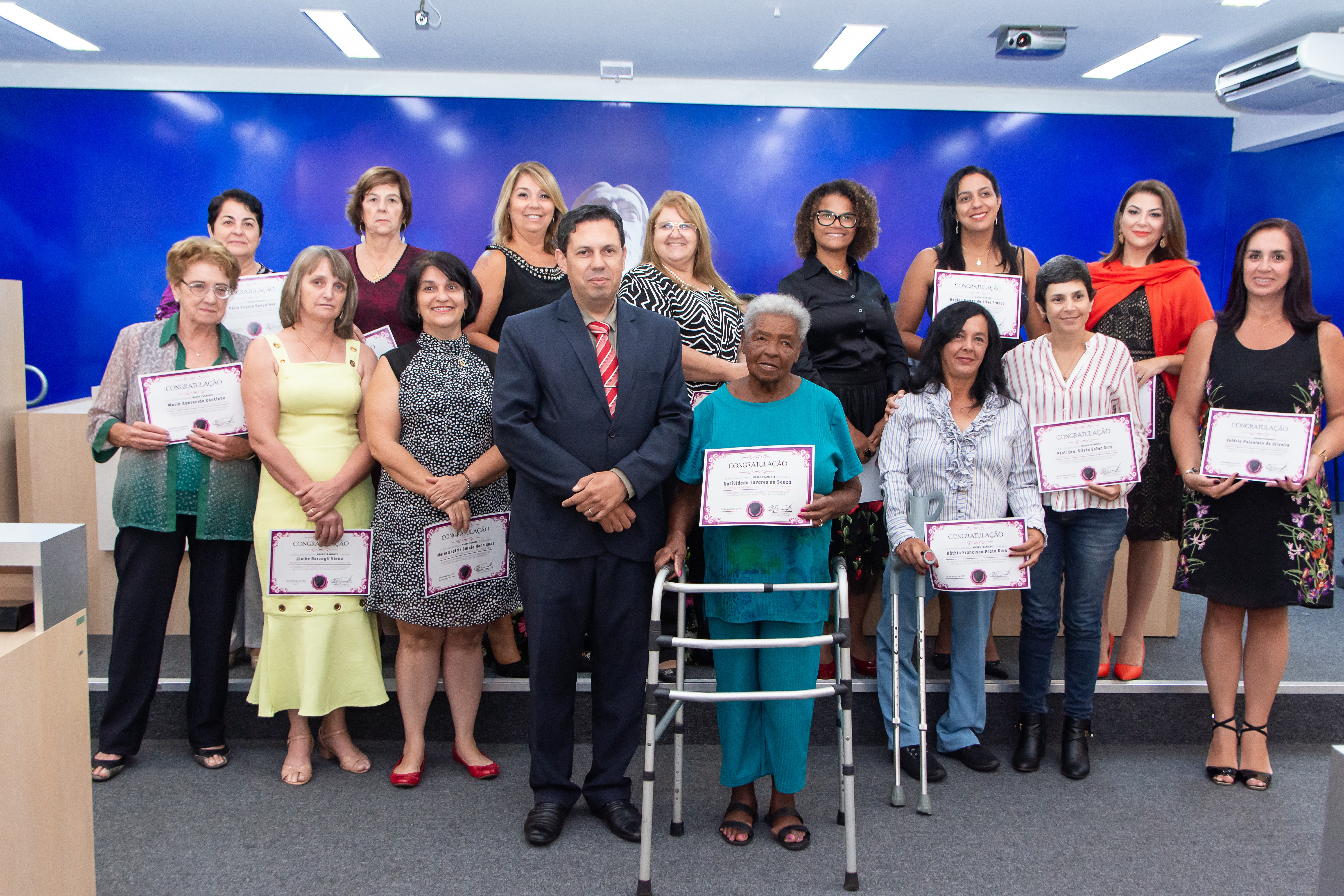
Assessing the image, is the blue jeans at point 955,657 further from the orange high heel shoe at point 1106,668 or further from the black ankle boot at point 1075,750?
the orange high heel shoe at point 1106,668

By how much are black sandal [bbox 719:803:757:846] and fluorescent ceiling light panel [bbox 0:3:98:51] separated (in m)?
7.33

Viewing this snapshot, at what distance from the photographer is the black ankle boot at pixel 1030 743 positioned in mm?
3180

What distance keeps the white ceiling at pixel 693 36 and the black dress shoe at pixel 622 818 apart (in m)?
5.31

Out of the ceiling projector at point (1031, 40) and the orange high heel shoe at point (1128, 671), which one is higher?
the ceiling projector at point (1031, 40)

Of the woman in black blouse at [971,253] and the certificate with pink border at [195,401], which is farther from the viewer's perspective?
the woman in black blouse at [971,253]

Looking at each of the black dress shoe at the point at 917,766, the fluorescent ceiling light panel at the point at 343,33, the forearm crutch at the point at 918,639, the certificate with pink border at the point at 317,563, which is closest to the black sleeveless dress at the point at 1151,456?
the forearm crutch at the point at 918,639

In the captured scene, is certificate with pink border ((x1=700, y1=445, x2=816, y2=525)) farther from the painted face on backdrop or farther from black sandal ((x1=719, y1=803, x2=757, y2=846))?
the painted face on backdrop

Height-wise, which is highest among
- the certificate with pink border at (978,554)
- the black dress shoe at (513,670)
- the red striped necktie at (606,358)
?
the red striped necktie at (606,358)

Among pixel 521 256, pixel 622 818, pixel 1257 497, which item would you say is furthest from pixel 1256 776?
pixel 521 256

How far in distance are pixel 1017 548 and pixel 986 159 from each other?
629 cm

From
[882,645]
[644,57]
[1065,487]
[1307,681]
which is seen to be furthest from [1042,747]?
[644,57]

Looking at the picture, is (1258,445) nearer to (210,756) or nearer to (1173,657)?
(1173,657)

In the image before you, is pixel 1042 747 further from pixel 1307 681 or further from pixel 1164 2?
pixel 1164 2

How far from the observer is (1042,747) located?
323cm
